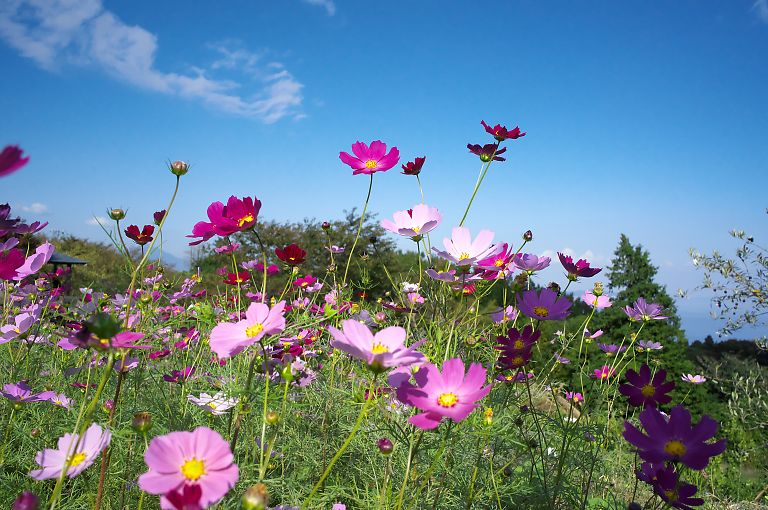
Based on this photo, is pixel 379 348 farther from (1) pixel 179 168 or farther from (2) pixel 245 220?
(1) pixel 179 168

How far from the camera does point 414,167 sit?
174cm

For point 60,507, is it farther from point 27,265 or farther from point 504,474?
point 504,474

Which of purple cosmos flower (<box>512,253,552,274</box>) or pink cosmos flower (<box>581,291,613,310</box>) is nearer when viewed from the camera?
purple cosmos flower (<box>512,253,552,274</box>)

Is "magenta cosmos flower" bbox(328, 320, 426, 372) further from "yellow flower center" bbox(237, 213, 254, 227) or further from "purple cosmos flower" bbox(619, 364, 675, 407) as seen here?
"purple cosmos flower" bbox(619, 364, 675, 407)

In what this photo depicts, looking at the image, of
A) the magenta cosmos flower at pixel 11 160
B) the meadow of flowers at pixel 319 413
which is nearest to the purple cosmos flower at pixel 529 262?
the meadow of flowers at pixel 319 413

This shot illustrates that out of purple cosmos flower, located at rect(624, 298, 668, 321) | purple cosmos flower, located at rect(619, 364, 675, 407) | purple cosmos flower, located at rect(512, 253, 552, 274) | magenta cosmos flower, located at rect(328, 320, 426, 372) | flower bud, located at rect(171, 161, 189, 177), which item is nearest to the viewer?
magenta cosmos flower, located at rect(328, 320, 426, 372)

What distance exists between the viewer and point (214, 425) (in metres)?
1.57

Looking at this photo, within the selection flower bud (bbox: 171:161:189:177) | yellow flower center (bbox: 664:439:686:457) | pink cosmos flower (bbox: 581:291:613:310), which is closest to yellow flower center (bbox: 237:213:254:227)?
flower bud (bbox: 171:161:189:177)

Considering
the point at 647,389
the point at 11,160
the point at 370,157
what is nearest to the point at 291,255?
the point at 370,157

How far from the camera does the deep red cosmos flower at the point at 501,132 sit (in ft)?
5.61

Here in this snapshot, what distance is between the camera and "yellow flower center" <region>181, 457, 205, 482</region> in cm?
57

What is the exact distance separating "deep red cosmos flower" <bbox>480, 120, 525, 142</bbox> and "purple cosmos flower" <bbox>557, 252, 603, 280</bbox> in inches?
18.4

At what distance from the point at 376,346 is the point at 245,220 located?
40cm

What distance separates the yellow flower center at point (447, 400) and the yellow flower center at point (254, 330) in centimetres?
31
